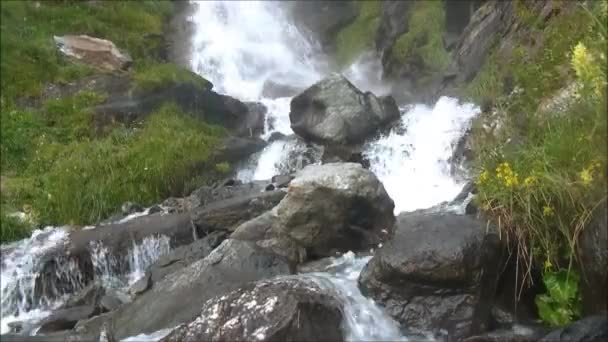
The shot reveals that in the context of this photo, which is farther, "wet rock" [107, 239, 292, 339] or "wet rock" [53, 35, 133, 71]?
"wet rock" [53, 35, 133, 71]

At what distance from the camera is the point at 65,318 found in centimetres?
816

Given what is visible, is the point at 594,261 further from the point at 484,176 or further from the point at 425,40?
the point at 425,40

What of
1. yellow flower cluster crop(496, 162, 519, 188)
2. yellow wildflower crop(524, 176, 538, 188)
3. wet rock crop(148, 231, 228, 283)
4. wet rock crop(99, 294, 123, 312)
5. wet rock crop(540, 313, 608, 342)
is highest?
yellow flower cluster crop(496, 162, 519, 188)

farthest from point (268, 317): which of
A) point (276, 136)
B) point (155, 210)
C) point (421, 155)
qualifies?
point (276, 136)

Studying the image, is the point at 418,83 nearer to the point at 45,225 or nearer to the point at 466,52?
the point at 466,52

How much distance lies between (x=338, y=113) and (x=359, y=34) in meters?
7.91

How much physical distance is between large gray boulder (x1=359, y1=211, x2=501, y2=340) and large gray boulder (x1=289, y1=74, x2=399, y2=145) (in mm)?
6411

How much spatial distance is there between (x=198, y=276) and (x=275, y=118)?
27.2 ft

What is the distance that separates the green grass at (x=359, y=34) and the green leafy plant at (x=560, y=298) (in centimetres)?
1436

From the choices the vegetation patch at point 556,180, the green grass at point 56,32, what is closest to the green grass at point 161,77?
the green grass at point 56,32

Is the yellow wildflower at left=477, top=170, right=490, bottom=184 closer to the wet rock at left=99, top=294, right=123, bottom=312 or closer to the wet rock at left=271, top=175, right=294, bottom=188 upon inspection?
the wet rock at left=99, top=294, right=123, bottom=312

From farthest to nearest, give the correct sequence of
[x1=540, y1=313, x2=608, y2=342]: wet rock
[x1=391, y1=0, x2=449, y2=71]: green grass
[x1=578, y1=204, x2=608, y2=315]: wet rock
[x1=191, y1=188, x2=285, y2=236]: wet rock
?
[x1=391, y1=0, x2=449, y2=71]: green grass
[x1=191, y1=188, x2=285, y2=236]: wet rock
[x1=578, y1=204, x2=608, y2=315]: wet rock
[x1=540, y1=313, x2=608, y2=342]: wet rock

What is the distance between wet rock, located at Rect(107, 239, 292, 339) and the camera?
7.43 meters

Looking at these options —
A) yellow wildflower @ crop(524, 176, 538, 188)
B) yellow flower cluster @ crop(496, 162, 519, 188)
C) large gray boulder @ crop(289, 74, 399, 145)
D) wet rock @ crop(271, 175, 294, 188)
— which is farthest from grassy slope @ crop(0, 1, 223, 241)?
yellow wildflower @ crop(524, 176, 538, 188)
